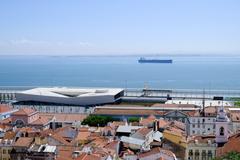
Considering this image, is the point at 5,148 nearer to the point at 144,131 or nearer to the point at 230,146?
the point at 144,131

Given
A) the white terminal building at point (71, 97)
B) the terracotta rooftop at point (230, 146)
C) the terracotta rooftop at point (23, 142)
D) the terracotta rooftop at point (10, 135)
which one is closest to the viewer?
the terracotta rooftop at point (230, 146)

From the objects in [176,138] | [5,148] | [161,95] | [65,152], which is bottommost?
[161,95]

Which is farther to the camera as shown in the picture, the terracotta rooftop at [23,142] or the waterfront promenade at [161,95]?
the waterfront promenade at [161,95]

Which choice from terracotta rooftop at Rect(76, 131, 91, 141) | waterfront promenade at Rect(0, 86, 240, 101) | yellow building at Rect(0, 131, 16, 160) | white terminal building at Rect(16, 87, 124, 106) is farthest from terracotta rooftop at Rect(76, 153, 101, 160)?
waterfront promenade at Rect(0, 86, 240, 101)

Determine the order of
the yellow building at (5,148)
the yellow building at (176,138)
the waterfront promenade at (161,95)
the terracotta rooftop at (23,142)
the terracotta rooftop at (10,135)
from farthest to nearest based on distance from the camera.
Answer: the waterfront promenade at (161,95)
the terracotta rooftop at (10,135)
the yellow building at (5,148)
the terracotta rooftop at (23,142)
the yellow building at (176,138)

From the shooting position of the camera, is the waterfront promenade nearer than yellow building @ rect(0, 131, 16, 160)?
No

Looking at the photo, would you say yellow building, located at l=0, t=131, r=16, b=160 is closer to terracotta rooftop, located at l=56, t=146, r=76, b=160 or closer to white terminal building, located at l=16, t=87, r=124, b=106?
terracotta rooftop, located at l=56, t=146, r=76, b=160

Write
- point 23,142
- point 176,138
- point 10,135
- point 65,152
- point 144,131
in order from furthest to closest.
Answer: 1. point 144,131
2. point 10,135
3. point 23,142
4. point 176,138
5. point 65,152

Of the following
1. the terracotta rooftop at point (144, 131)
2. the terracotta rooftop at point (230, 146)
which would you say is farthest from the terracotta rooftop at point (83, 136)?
the terracotta rooftop at point (230, 146)

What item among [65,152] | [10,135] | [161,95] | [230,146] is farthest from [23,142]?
[161,95]

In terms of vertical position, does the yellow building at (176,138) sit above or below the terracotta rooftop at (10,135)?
above

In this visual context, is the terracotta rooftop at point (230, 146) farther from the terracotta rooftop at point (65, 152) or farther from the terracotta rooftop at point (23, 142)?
the terracotta rooftop at point (23, 142)

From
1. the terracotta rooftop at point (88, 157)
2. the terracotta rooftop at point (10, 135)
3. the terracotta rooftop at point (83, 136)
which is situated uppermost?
the terracotta rooftop at point (88, 157)
